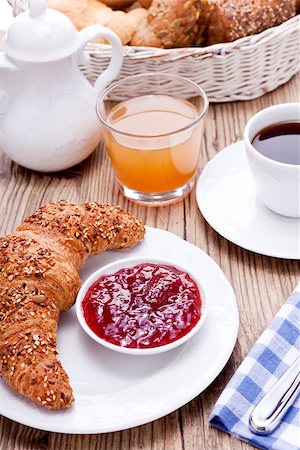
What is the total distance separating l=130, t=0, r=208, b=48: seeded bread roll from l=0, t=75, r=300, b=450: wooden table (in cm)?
27

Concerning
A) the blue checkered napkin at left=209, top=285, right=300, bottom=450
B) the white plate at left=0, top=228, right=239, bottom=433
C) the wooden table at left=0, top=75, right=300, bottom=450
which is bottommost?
the wooden table at left=0, top=75, right=300, bottom=450

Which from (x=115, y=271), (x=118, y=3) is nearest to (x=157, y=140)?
(x=115, y=271)

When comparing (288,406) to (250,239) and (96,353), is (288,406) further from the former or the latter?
(250,239)

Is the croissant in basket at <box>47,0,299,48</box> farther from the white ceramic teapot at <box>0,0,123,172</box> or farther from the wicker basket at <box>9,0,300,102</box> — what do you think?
the white ceramic teapot at <box>0,0,123,172</box>

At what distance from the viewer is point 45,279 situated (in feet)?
5.71

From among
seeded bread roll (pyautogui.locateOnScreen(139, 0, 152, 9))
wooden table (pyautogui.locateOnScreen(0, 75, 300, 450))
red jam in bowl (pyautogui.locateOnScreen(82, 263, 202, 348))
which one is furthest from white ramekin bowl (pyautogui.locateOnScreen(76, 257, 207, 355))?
seeded bread roll (pyautogui.locateOnScreen(139, 0, 152, 9))

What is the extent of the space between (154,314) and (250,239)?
0.47 meters

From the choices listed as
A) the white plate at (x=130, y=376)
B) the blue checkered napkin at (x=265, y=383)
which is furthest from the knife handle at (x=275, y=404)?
the white plate at (x=130, y=376)

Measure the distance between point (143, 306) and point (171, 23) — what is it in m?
1.22

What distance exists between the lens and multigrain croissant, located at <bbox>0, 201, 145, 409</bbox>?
61.4 inches

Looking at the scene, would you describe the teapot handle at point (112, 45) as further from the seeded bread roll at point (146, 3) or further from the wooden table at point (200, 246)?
the seeded bread roll at point (146, 3)

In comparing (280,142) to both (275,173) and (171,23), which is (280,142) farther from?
(171,23)

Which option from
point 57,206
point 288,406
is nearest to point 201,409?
point 288,406

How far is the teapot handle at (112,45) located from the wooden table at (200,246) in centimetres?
25
